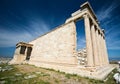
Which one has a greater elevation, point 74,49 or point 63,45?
point 63,45

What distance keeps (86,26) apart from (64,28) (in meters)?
3.49

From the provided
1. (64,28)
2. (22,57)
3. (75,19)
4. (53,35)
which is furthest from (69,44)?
(22,57)

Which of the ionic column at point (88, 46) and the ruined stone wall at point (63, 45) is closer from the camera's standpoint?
the ionic column at point (88, 46)

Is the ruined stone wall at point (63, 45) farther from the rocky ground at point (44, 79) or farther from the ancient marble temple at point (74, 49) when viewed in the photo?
the rocky ground at point (44, 79)

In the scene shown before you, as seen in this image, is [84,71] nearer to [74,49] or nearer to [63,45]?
[74,49]

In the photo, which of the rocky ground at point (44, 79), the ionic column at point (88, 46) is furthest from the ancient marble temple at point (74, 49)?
the rocky ground at point (44, 79)

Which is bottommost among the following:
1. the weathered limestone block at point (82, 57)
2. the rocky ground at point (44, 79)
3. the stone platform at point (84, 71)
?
the rocky ground at point (44, 79)

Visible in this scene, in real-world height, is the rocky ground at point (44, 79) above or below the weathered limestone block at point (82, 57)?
below

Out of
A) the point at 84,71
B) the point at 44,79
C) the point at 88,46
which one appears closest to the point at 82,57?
the point at 88,46

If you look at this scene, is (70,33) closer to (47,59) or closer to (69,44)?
(69,44)

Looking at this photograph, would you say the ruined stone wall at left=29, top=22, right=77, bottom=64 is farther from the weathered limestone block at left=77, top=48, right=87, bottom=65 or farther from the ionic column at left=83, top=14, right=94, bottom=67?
the weathered limestone block at left=77, top=48, right=87, bottom=65

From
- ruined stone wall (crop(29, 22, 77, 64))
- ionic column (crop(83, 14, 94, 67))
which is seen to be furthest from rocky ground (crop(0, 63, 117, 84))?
ruined stone wall (crop(29, 22, 77, 64))

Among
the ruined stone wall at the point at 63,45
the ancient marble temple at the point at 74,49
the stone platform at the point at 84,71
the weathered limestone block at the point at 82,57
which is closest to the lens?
the stone platform at the point at 84,71

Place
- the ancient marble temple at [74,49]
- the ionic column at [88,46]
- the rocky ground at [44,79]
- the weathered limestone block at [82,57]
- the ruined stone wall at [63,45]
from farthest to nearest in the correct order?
the weathered limestone block at [82,57]
the ruined stone wall at [63,45]
the ancient marble temple at [74,49]
the ionic column at [88,46]
the rocky ground at [44,79]
